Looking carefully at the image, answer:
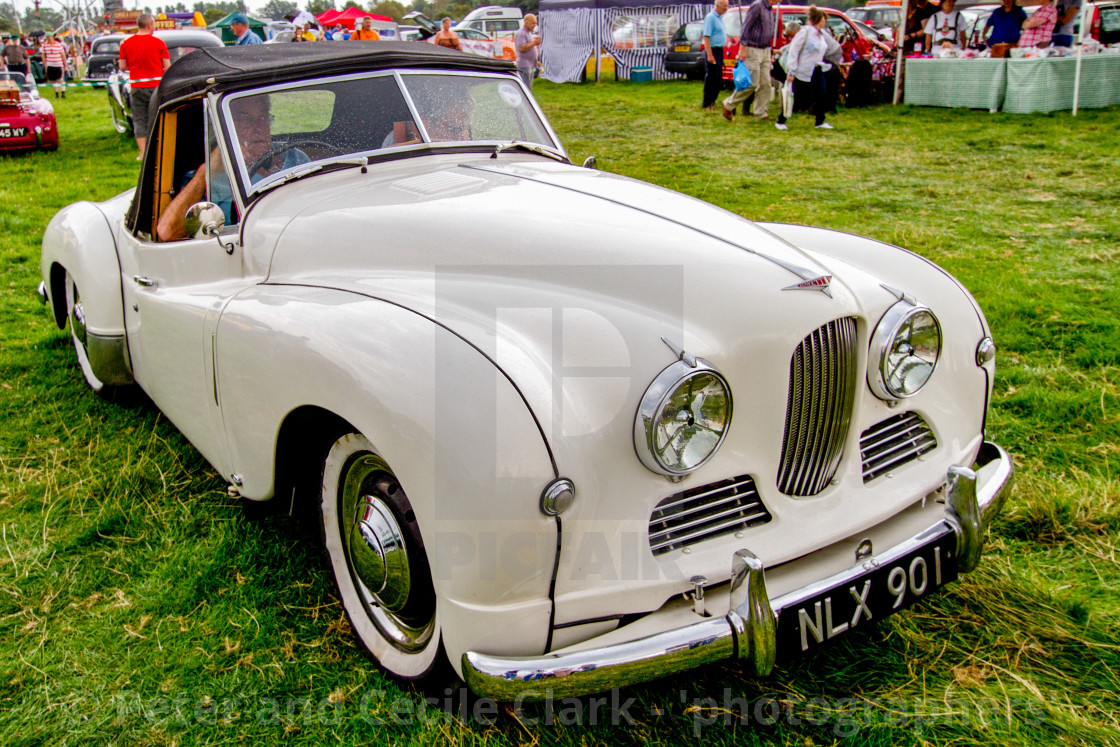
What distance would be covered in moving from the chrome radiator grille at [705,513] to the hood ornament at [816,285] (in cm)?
50

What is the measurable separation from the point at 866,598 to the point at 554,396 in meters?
0.87

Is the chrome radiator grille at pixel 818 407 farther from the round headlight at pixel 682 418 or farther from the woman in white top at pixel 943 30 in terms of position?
the woman in white top at pixel 943 30

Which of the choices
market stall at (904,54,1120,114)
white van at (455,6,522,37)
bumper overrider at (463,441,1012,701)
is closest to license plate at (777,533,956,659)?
bumper overrider at (463,441,1012,701)

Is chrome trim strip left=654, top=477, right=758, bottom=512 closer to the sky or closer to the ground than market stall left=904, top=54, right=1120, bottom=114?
closer to the ground

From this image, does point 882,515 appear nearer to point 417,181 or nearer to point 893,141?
point 417,181

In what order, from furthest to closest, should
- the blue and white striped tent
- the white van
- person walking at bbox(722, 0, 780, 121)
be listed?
the white van < the blue and white striped tent < person walking at bbox(722, 0, 780, 121)

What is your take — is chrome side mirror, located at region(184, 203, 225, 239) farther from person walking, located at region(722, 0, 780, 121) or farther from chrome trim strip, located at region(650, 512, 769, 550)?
person walking, located at region(722, 0, 780, 121)

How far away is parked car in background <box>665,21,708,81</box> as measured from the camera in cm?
1911

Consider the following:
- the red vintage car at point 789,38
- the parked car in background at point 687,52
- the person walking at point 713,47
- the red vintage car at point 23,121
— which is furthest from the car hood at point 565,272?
the parked car in background at point 687,52

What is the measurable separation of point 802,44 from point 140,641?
37.4 feet

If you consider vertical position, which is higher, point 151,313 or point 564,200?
point 564,200

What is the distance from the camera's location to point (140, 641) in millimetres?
2428

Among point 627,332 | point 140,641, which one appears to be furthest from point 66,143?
point 627,332

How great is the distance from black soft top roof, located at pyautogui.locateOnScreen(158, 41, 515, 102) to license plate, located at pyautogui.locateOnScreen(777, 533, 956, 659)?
7.98ft
